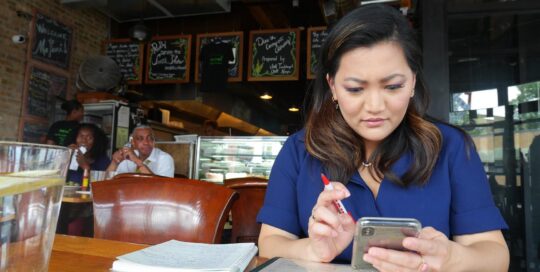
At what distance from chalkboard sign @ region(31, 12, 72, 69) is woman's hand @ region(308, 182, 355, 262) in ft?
18.1

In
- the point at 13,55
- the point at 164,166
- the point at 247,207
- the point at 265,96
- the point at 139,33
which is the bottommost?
the point at 247,207

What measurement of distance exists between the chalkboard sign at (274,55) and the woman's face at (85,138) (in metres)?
2.35

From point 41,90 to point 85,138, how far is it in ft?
4.76

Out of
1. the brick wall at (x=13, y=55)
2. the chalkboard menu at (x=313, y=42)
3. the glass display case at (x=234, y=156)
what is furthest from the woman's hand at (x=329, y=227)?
the brick wall at (x=13, y=55)

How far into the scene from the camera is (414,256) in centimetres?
73

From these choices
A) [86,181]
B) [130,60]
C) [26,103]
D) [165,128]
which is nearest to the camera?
[86,181]

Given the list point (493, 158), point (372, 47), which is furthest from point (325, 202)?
point (493, 158)

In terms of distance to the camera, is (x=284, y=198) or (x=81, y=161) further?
(x=81, y=161)

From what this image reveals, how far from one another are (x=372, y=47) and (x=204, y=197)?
698 millimetres

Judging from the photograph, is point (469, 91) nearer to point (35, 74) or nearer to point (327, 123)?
point (327, 123)

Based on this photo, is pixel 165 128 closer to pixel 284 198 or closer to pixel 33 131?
pixel 33 131

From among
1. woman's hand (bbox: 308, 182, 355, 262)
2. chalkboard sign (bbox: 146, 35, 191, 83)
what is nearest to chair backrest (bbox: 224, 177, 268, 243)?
woman's hand (bbox: 308, 182, 355, 262)

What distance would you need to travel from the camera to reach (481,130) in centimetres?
337

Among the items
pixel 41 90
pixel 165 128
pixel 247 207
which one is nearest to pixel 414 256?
pixel 247 207
